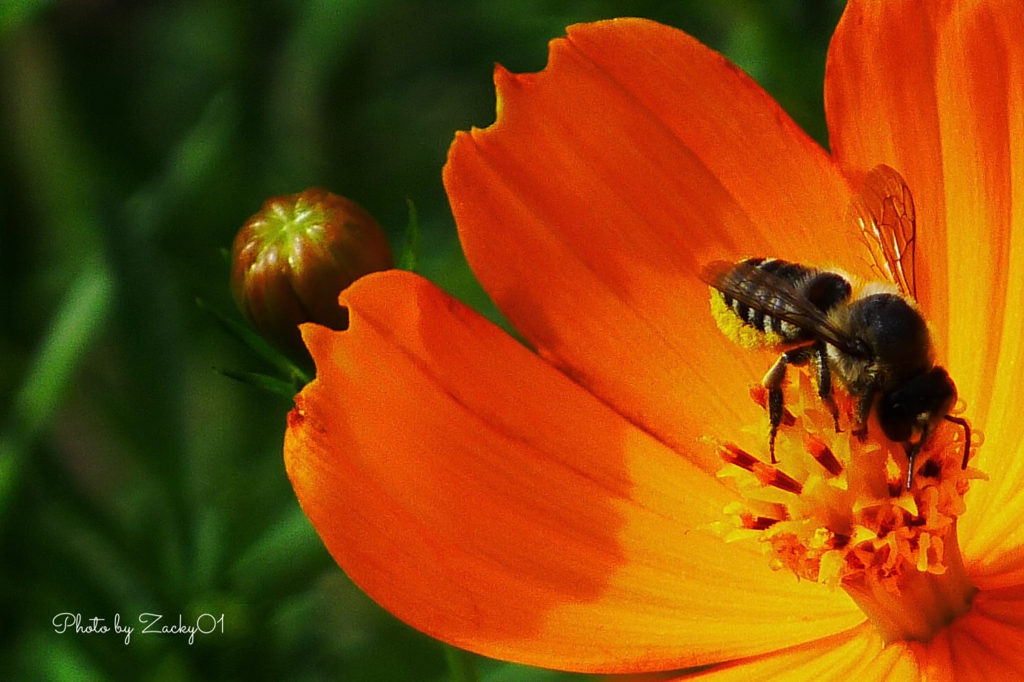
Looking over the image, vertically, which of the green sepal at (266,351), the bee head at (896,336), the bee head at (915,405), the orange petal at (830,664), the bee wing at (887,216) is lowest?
the orange petal at (830,664)

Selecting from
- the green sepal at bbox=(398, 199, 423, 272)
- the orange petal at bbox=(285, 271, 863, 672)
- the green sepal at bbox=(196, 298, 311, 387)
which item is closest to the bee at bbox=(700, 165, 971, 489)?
the orange petal at bbox=(285, 271, 863, 672)

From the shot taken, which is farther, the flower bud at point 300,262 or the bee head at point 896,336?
the flower bud at point 300,262

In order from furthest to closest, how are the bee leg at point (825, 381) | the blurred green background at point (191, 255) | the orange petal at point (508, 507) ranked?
the blurred green background at point (191, 255), the bee leg at point (825, 381), the orange petal at point (508, 507)

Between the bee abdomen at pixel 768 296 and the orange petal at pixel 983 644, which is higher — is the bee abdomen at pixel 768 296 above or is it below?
above

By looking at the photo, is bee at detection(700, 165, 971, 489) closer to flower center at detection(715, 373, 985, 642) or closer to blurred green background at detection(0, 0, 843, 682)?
flower center at detection(715, 373, 985, 642)

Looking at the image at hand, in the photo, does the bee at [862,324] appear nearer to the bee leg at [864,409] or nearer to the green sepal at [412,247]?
the bee leg at [864,409]

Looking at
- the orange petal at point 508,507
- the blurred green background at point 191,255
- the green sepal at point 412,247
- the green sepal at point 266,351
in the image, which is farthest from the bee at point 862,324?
the blurred green background at point 191,255
